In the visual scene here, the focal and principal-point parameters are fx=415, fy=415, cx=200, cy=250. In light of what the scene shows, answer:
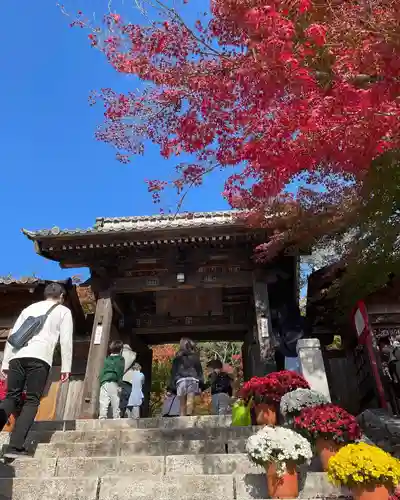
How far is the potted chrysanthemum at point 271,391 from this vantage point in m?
5.91

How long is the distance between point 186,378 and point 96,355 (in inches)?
97.0

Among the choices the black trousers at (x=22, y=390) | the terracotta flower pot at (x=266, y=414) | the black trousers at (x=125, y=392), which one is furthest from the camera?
the black trousers at (x=125, y=392)

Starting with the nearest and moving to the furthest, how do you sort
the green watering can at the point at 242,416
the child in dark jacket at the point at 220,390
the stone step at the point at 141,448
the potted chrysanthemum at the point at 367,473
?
the potted chrysanthemum at the point at 367,473 → the stone step at the point at 141,448 → the green watering can at the point at 242,416 → the child in dark jacket at the point at 220,390

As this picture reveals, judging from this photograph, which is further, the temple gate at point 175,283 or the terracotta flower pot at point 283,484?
the temple gate at point 175,283

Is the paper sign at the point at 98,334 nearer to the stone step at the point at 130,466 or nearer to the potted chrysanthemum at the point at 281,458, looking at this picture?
the stone step at the point at 130,466

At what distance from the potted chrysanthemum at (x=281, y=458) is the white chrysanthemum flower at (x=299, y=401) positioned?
88 cm

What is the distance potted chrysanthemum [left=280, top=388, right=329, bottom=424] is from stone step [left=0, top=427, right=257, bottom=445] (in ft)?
3.02

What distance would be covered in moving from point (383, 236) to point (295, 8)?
3.29 m

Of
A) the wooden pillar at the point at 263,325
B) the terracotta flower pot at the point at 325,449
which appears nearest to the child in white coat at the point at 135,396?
the wooden pillar at the point at 263,325

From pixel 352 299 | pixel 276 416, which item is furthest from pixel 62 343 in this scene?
pixel 352 299

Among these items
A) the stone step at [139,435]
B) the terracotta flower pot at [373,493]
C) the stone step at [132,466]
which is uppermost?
the stone step at [139,435]

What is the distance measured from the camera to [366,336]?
9.95 m

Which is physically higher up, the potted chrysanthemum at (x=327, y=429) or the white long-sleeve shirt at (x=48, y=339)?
the white long-sleeve shirt at (x=48, y=339)

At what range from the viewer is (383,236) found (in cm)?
606
